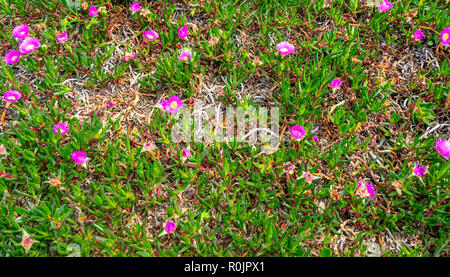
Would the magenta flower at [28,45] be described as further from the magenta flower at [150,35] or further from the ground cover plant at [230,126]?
the magenta flower at [150,35]

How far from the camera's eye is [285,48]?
2008mm

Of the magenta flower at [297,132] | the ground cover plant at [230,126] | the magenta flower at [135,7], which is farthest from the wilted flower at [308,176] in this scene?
the magenta flower at [135,7]

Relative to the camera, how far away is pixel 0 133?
6.18 ft

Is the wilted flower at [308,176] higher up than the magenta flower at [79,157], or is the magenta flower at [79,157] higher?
the magenta flower at [79,157]

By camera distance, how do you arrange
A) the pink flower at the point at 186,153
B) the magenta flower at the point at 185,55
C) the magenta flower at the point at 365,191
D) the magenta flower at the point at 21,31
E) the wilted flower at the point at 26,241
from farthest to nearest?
the magenta flower at the point at 21,31 < the magenta flower at the point at 185,55 < the pink flower at the point at 186,153 < the magenta flower at the point at 365,191 < the wilted flower at the point at 26,241

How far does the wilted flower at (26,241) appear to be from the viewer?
1501 millimetres

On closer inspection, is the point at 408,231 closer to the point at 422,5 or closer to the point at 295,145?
the point at 295,145

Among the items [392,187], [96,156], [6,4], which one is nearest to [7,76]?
[6,4]

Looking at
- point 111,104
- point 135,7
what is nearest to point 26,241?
point 111,104

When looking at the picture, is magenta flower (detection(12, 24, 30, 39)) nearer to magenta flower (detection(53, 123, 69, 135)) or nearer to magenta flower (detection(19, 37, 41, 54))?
magenta flower (detection(19, 37, 41, 54))

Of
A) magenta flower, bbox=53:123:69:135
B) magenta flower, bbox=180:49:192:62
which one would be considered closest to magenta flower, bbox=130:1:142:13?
magenta flower, bbox=180:49:192:62

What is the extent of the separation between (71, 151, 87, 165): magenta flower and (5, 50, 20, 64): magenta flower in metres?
0.81

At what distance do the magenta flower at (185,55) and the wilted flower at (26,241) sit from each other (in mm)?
1214

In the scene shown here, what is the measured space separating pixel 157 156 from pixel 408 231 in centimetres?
132
